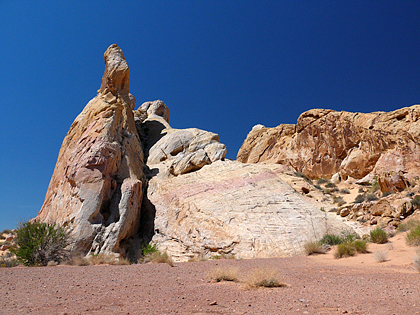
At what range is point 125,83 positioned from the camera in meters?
23.7

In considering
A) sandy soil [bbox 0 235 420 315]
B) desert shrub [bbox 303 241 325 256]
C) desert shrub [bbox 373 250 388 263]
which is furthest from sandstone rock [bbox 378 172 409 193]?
sandy soil [bbox 0 235 420 315]

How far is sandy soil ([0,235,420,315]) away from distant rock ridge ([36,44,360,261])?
6.07 m

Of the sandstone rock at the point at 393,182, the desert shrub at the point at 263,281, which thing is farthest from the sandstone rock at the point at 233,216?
the desert shrub at the point at 263,281

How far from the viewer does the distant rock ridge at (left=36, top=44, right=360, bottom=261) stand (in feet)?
43.9

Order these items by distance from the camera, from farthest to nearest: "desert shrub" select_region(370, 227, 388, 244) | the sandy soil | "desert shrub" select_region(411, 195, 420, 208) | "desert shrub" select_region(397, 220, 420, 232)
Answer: "desert shrub" select_region(411, 195, 420, 208) → "desert shrub" select_region(397, 220, 420, 232) → "desert shrub" select_region(370, 227, 388, 244) → the sandy soil

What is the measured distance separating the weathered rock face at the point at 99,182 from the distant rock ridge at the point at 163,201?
0.05 meters

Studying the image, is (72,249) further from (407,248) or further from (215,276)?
(407,248)

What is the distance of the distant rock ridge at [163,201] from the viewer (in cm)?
1338

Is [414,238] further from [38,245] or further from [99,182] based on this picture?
[99,182]

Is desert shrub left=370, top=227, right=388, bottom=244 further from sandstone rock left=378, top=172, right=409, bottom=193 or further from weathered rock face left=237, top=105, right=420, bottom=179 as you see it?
weathered rock face left=237, top=105, right=420, bottom=179

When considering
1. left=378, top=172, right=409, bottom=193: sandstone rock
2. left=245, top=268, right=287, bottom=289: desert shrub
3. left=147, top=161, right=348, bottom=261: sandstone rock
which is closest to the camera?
left=245, top=268, right=287, bottom=289: desert shrub

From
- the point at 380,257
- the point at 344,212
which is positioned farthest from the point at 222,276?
the point at 344,212

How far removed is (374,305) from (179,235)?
11.7m

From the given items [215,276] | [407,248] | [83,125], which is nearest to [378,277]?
[215,276]
